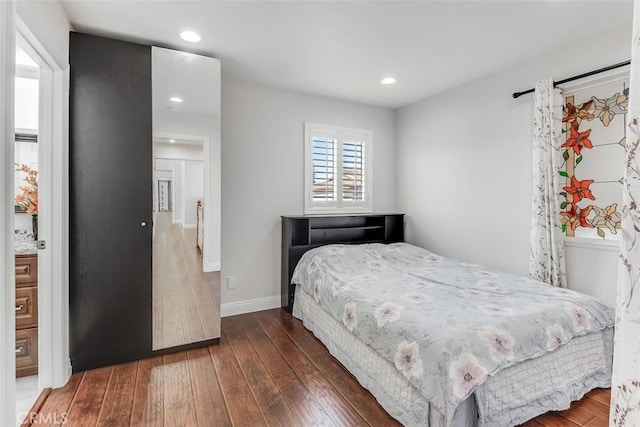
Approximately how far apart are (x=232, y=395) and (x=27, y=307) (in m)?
1.61

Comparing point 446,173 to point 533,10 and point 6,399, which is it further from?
point 6,399

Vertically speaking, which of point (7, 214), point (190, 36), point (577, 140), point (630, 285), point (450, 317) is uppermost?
point (190, 36)

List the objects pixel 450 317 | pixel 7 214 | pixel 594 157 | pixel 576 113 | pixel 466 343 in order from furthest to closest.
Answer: pixel 576 113 → pixel 594 157 → pixel 450 317 → pixel 466 343 → pixel 7 214

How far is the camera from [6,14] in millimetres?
1062

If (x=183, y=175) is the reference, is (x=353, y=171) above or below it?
above

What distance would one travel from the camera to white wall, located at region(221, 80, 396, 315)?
129 inches

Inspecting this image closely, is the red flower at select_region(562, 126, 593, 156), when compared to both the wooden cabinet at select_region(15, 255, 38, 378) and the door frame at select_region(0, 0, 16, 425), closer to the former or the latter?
the door frame at select_region(0, 0, 16, 425)

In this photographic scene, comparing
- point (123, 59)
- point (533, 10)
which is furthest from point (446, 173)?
point (123, 59)

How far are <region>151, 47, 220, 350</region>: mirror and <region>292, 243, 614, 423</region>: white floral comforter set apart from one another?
1.03m

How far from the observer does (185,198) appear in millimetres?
2680

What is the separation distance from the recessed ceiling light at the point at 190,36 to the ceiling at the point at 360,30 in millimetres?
51

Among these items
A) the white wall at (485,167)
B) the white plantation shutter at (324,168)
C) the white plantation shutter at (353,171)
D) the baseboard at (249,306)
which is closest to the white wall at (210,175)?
the baseboard at (249,306)

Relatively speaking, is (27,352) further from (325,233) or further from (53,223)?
(325,233)

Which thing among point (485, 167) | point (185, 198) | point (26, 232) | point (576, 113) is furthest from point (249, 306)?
point (576, 113)
